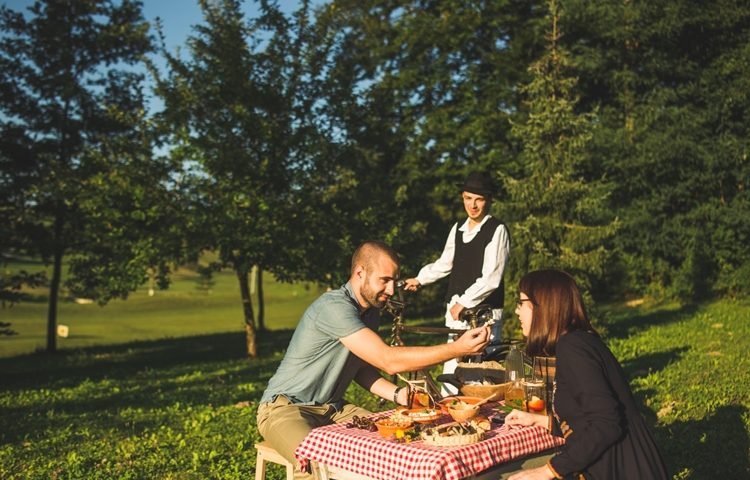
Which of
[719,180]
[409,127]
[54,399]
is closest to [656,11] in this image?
[719,180]

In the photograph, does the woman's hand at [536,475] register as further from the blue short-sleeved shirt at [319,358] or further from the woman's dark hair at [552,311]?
the blue short-sleeved shirt at [319,358]

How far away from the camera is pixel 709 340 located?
14836 mm

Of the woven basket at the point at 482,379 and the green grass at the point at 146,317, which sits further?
the green grass at the point at 146,317

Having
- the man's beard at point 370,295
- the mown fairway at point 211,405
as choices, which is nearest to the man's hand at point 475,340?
the man's beard at point 370,295

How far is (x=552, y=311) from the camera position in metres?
4.03

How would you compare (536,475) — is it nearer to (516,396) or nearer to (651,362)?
(516,396)

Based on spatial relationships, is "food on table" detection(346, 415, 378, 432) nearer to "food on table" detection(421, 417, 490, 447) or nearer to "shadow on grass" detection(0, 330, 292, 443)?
"food on table" detection(421, 417, 490, 447)

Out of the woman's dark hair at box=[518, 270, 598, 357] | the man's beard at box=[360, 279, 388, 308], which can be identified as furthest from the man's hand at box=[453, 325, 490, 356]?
the man's beard at box=[360, 279, 388, 308]

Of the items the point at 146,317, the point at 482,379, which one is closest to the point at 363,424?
the point at 482,379

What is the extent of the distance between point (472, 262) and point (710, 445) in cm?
309

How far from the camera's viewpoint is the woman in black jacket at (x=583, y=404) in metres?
3.69

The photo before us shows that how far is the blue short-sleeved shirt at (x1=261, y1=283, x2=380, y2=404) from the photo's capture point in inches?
187

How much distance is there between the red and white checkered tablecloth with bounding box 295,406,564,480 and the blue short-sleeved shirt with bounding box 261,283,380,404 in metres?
0.74

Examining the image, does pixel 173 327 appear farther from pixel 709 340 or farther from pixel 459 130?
pixel 709 340
